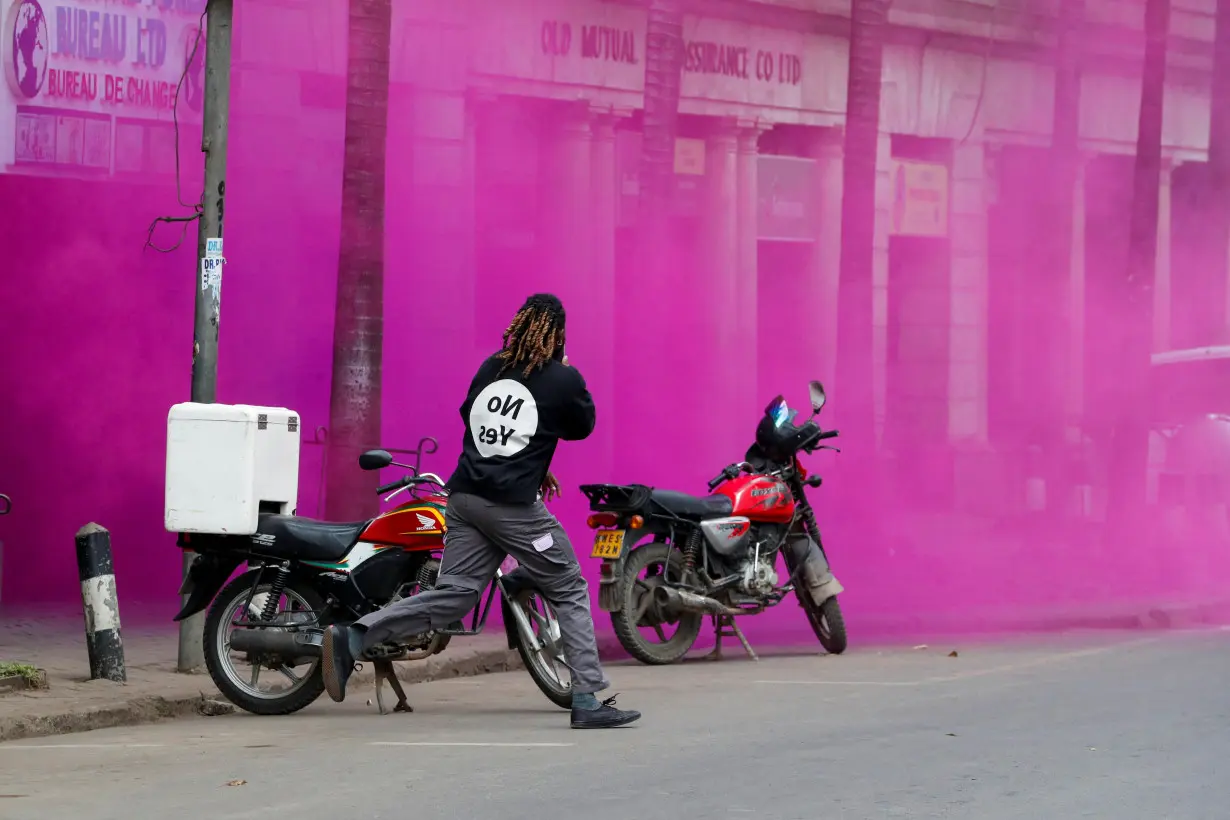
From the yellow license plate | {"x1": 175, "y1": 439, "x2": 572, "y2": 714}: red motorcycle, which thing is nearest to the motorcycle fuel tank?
the yellow license plate

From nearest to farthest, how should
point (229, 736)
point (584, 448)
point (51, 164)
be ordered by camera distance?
1. point (229, 736)
2. point (51, 164)
3. point (584, 448)

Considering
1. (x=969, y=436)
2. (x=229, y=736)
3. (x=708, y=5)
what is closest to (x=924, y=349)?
(x=969, y=436)

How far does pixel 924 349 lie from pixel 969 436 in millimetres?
1017

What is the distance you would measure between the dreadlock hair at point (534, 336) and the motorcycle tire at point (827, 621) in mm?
3808

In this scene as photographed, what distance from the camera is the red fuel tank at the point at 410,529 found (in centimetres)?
839

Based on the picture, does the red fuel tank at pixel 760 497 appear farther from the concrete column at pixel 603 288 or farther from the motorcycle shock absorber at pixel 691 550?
the concrete column at pixel 603 288

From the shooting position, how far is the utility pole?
9.29 meters

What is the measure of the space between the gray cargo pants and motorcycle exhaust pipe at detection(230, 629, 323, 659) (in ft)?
1.40

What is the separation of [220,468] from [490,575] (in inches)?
53.2

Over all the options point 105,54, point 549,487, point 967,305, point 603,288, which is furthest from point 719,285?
point 549,487

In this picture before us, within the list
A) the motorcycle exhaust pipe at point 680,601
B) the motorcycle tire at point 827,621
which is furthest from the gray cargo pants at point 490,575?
the motorcycle tire at point 827,621

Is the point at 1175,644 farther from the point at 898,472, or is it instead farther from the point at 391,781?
the point at 391,781

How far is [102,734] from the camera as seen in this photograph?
26.1ft

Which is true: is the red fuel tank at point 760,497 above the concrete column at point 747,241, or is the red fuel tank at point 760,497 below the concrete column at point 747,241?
below
